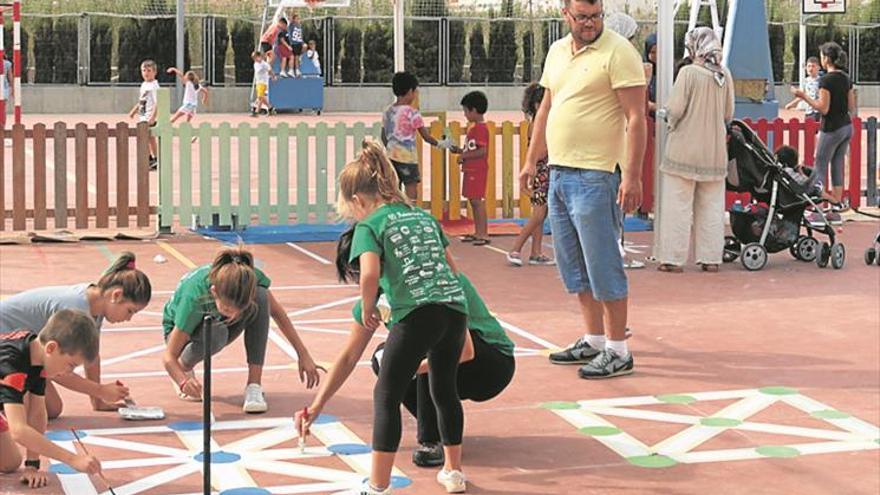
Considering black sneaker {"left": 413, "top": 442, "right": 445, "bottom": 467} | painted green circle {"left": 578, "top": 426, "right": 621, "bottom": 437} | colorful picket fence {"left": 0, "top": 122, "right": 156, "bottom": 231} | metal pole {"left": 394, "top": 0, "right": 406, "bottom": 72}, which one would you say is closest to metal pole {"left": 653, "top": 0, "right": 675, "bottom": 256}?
metal pole {"left": 394, "top": 0, "right": 406, "bottom": 72}

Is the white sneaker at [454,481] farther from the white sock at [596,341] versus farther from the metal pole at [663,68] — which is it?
the metal pole at [663,68]

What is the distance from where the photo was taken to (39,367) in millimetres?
6211

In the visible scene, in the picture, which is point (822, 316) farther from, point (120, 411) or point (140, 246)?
point (140, 246)

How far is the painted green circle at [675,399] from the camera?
26.6ft

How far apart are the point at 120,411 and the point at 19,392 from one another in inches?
60.5

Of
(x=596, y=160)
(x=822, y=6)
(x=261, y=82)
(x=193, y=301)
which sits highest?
(x=822, y=6)

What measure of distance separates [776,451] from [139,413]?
3.13 m

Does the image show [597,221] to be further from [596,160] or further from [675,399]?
[675,399]

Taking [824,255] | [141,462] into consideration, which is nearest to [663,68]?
[824,255]

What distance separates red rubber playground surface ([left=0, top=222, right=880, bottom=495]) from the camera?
6.67 meters

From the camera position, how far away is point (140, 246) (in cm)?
1413

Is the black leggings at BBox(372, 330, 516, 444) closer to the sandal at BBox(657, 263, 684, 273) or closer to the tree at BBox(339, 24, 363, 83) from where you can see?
the sandal at BBox(657, 263, 684, 273)

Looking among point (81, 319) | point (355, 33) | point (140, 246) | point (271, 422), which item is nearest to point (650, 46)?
point (140, 246)

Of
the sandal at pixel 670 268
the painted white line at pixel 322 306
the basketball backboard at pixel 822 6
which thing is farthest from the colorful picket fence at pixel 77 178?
the basketball backboard at pixel 822 6
